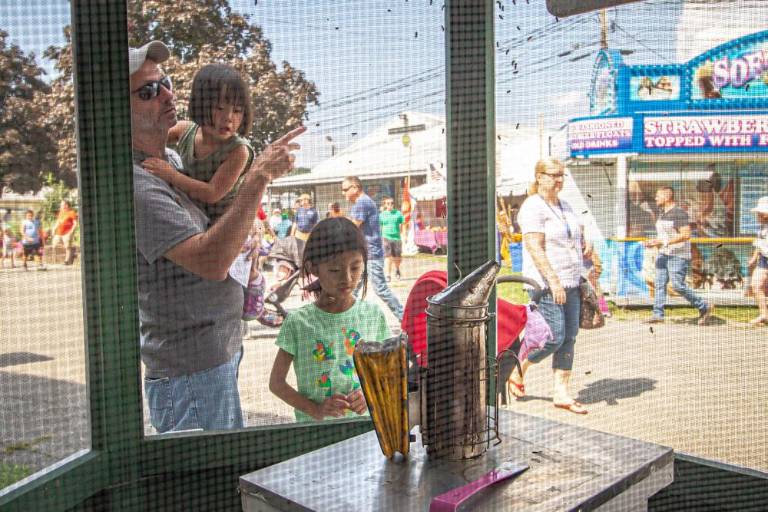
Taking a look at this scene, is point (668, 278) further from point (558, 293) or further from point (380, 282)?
point (380, 282)

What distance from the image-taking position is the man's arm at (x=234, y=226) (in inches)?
59.9

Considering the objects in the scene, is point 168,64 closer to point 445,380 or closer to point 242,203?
point 242,203

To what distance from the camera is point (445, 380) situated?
1.03 meters

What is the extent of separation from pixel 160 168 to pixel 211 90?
0.23m

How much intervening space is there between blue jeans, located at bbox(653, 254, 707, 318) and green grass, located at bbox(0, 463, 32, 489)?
1.65 m

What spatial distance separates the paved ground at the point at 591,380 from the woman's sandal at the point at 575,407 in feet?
0.06

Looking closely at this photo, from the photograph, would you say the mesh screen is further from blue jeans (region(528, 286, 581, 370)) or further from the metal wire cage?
the metal wire cage

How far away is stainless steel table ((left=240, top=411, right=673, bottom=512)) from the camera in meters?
0.88

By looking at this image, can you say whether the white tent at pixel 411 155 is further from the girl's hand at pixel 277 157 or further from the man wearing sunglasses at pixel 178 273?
the man wearing sunglasses at pixel 178 273

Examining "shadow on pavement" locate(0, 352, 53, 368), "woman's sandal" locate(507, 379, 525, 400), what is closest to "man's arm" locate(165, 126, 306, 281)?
"shadow on pavement" locate(0, 352, 53, 368)

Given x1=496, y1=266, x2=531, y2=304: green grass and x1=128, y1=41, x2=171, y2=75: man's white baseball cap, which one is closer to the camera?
x1=128, y1=41, x2=171, y2=75: man's white baseball cap

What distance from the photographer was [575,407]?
186 centimetres

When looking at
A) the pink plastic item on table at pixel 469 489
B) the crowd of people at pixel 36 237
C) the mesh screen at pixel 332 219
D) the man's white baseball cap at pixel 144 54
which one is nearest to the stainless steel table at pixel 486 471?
the pink plastic item on table at pixel 469 489

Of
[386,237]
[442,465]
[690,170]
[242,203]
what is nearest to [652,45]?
[690,170]
